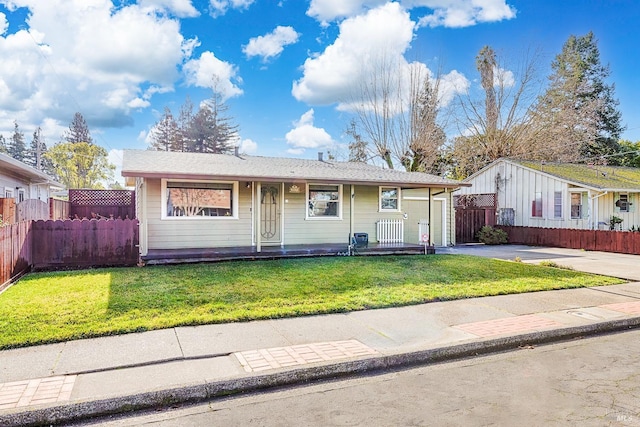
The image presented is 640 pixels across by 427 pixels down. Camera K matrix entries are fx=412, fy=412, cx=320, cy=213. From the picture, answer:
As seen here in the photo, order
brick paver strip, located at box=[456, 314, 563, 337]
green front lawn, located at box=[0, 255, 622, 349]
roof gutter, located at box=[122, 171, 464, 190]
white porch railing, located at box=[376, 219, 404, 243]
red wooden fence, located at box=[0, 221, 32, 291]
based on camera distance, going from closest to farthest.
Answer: brick paver strip, located at box=[456, 314, 563, 337]
green front lawn, located at box=[0, 255, 622, 349]
red wooden fence, located at box=[0, 221, 32, 291]
roof gutter, located at box=[122, 171, 464, 190]
white porch railing, located at box=[376, 219, 404, 243]

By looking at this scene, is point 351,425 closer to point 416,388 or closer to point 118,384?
point 416,388

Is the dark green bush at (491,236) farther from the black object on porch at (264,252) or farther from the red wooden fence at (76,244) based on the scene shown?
the red wooden fence at (76,244)

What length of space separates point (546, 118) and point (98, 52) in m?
27.6

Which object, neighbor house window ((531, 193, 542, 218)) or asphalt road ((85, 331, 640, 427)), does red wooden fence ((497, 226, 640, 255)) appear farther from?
asphalt road ((85, 331, 640, 427))

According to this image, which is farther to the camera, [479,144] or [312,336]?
[479,144]

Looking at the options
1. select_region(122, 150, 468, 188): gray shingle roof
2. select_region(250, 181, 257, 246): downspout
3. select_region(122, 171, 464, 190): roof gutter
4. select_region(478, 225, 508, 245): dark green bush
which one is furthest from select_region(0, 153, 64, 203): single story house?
select_region(478, 225, 508, 245): dark green bush

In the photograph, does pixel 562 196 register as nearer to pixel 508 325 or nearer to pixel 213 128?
pixel 508 325

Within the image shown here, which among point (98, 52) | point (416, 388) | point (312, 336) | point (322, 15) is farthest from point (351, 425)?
point (322, 15)

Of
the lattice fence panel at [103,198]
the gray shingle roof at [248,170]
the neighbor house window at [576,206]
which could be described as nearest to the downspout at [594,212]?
the neighbor house window at [576,206]

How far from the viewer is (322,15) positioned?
53.9 feet

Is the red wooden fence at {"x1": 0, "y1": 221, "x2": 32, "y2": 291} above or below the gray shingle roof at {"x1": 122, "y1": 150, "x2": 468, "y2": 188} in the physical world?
below

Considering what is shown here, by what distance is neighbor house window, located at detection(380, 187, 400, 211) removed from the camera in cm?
1408

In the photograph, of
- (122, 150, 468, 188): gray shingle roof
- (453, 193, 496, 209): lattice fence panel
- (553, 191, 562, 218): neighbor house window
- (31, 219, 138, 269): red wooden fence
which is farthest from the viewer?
(453, 193, 496, 209): lattice fence panel

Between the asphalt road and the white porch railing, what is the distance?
939 centimetres
